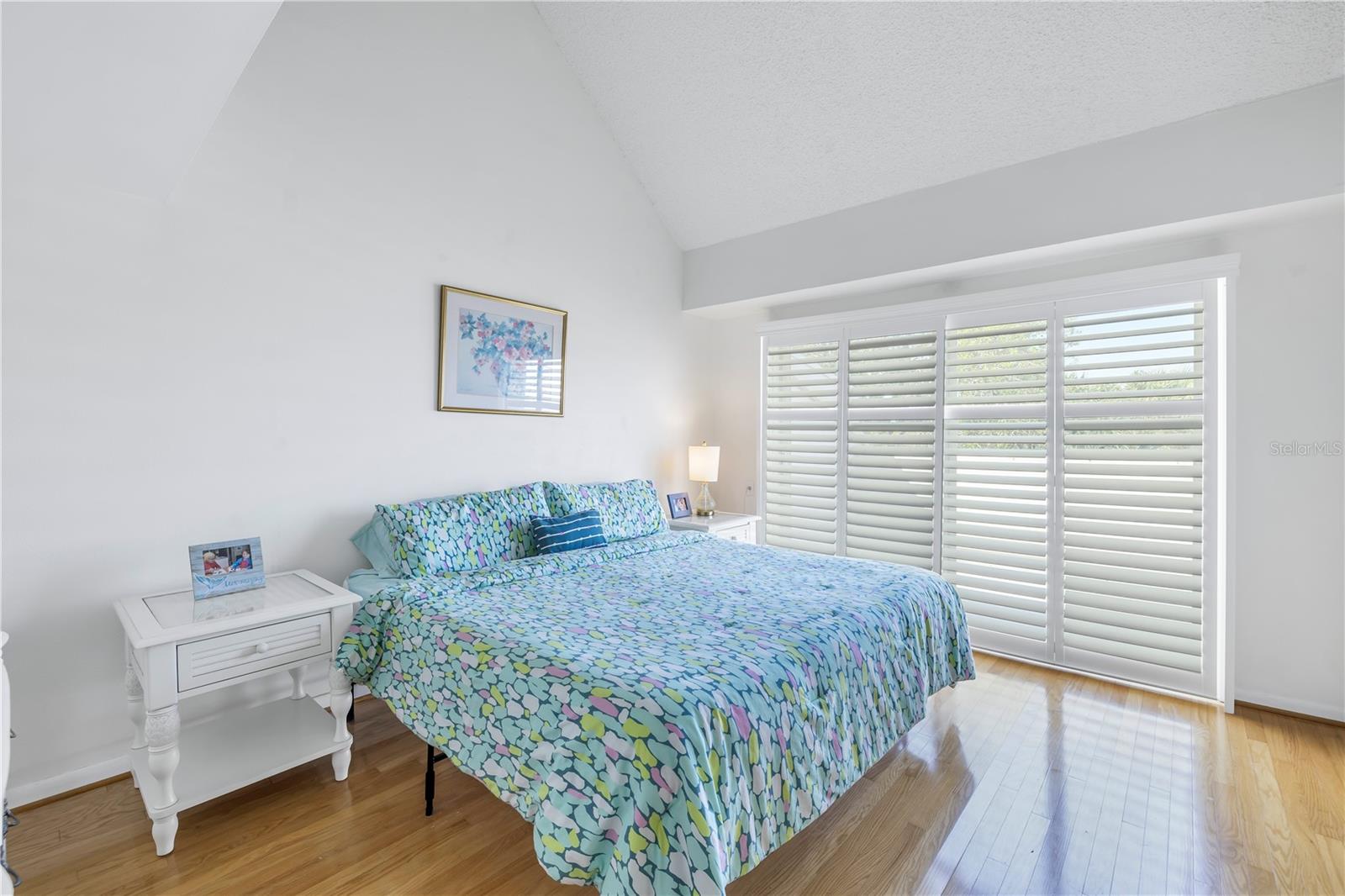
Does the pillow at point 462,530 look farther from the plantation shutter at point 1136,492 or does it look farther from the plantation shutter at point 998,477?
the plantation shutter at point 1136,492

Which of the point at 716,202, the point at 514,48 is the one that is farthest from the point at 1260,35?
A: the point at 514,48

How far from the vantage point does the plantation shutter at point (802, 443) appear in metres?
4.15

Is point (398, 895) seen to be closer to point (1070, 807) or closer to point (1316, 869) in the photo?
point (1070, 807)

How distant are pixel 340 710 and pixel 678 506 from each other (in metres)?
2.50

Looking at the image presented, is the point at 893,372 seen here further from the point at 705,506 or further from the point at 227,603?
the point at 227,603

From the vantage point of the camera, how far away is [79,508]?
6.93 ft

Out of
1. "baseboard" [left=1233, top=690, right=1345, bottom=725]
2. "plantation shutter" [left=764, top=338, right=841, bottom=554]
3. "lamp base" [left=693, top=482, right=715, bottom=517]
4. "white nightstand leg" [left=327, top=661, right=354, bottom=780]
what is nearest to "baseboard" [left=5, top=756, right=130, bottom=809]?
"white nightstand leg" [left=327, top=661, right=354, bottom=780]

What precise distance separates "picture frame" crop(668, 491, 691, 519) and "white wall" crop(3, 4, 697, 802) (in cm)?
73

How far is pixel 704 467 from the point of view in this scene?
171 inches

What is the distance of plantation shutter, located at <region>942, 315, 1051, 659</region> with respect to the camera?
10.8ft

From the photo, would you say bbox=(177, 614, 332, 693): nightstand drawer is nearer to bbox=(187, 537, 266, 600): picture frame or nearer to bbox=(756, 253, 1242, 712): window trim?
bbox=(187, 537, 266, 600): picture frame

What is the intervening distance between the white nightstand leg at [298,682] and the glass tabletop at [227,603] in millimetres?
460

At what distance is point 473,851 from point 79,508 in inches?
71.6

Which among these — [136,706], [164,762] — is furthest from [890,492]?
[136,706]
